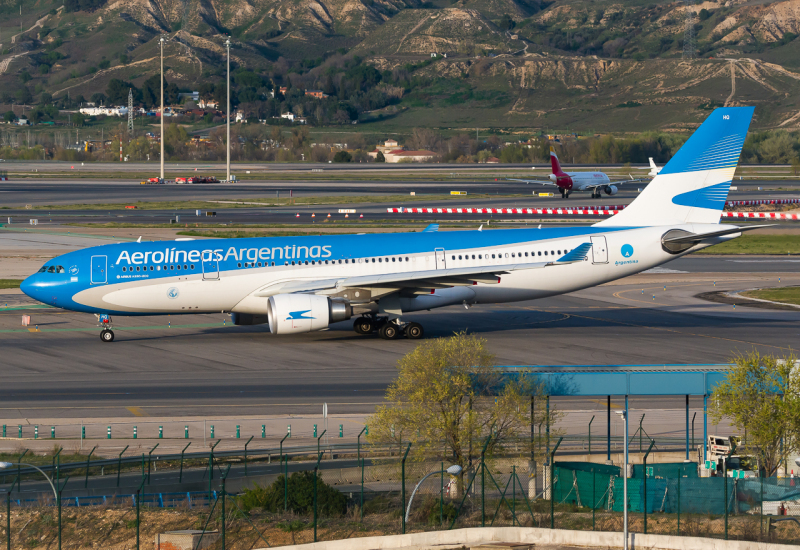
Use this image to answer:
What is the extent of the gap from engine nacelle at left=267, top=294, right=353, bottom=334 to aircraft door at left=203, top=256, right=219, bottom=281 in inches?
131

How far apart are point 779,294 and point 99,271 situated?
40.3 m

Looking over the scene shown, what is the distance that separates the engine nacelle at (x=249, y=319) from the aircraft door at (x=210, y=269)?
9.14 feet

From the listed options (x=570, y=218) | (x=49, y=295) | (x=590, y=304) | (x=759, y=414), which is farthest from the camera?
(x=570, y=218)

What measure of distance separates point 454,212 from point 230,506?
261 ft

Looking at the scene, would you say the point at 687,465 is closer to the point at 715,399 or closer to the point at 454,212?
the point at 715,399

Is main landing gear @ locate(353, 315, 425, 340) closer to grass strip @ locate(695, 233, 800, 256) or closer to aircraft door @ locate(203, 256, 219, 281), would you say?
aircraft door @ locate(203, 256, 219, 281)

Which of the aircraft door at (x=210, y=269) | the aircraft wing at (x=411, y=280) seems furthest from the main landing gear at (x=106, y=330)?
Result: the aircraft wing at (x=411, y=280)

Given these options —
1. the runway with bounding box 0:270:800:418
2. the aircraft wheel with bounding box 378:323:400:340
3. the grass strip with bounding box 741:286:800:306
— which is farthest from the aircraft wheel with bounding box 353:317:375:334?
the grass strip with bounding box 741:286:800:306

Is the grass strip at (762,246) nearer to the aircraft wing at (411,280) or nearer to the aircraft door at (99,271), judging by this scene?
the aircraft wing at (411,280)

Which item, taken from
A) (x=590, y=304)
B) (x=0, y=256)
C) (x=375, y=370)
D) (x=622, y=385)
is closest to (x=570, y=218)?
(x=590, y=304)

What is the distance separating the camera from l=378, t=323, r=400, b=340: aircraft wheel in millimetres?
48250

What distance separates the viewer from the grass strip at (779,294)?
194ft

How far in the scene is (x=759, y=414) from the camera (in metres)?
27.1

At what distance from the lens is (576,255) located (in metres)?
48.3
